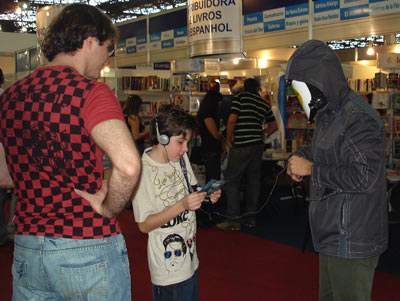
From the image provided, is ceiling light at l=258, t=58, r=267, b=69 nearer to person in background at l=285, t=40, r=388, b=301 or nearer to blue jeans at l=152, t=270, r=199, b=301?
person in background at l=285, t=40, r=388, b=301

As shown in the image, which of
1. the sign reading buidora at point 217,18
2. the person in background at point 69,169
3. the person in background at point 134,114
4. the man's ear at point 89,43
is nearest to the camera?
the person in background at point 69,169

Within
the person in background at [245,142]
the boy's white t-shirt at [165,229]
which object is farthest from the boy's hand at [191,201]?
the person in background at [245,142]

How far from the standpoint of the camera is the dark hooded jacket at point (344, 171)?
5.62ft

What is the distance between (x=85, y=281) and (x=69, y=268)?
2.3 inches

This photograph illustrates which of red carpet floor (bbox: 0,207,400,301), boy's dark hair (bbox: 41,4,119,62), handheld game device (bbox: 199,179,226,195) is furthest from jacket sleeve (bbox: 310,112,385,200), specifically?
red carpet floor (bbox: 0,207,400,301)

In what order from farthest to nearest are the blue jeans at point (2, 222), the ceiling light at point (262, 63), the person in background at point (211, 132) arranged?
1. the ceiling light at point (262, 63)
2. the person in background at point (211, 132)
3. the blue jeans at point (2, 222)

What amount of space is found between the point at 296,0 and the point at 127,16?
51.9ft

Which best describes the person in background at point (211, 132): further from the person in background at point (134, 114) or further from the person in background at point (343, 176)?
the person in background at point (343, 176)

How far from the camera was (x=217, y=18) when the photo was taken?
381 cm

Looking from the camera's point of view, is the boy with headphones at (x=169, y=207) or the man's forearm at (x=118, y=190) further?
the boy with headphones at (x=169, y=207)

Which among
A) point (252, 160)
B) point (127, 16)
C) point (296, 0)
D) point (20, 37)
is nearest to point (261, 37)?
point (296, 0)

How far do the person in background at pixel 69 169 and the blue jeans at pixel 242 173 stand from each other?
386cm

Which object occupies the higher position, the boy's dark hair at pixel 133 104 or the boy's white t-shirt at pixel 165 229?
the boy's dark hair at pixel 133 104

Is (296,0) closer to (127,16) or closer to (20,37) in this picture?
(20,37)
